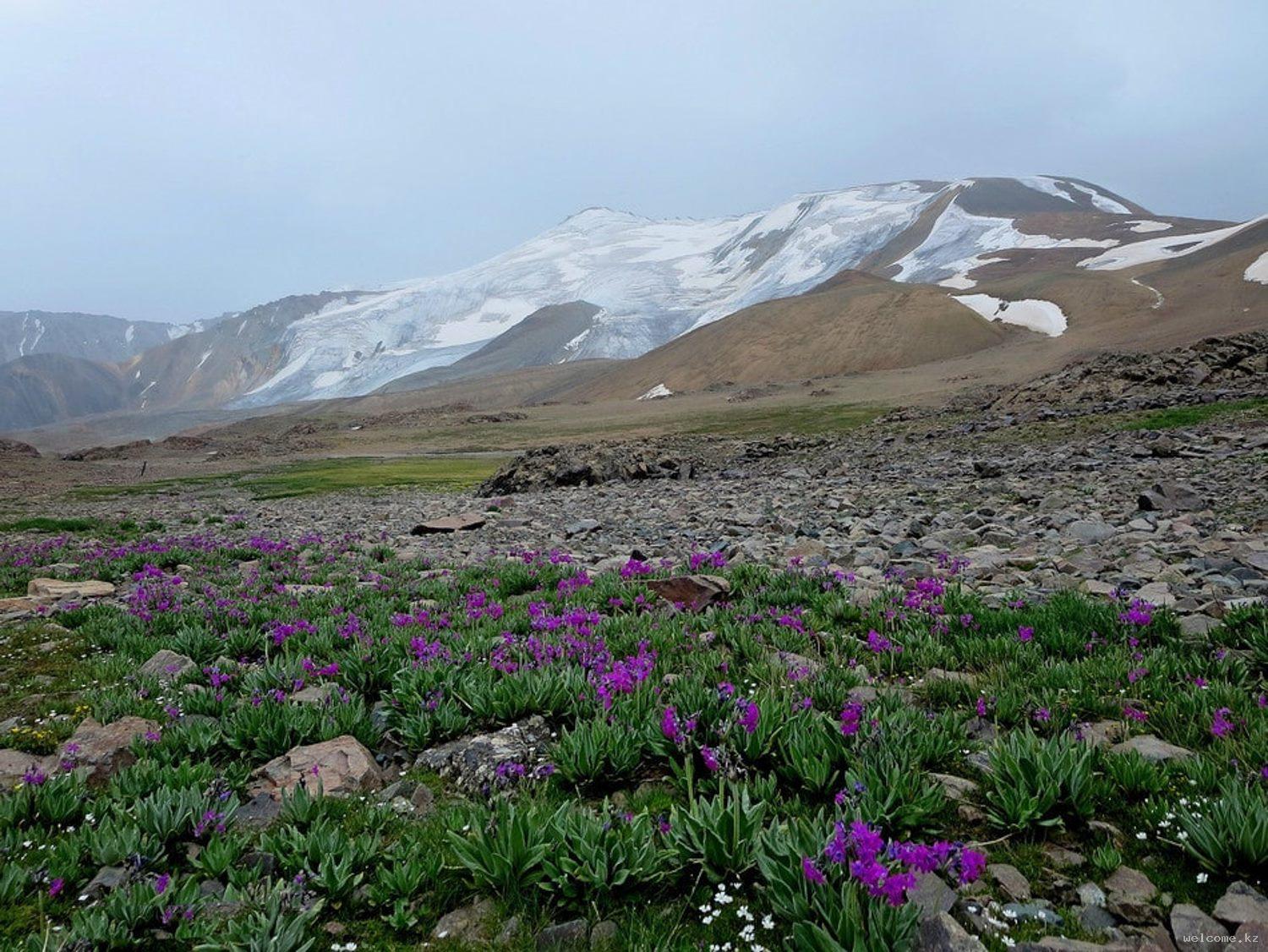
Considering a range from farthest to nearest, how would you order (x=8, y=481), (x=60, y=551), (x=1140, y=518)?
(x=8, y=481) → (x=60, y=551) → (x=1140, y=518)

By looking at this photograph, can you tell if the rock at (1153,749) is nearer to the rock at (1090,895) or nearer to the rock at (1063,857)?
the rock at (1063,857)

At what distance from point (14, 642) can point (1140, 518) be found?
1489 centimetres

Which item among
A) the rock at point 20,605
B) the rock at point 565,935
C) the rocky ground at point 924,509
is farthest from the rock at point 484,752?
the rock at point 20,605

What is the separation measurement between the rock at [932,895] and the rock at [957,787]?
27.8 inches

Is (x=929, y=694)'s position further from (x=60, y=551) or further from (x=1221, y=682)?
(x=60, y=551)

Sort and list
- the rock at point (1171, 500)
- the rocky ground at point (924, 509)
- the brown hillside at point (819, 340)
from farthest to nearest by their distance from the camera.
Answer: the brown hillside at point (819, 340) → the rock at point (1171, 500) → the rocky ground at point (924, 509)

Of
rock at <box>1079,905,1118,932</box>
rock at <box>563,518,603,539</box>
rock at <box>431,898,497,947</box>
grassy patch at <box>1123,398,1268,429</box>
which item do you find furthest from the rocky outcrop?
rock at <box>1079,905,1118,932</box>

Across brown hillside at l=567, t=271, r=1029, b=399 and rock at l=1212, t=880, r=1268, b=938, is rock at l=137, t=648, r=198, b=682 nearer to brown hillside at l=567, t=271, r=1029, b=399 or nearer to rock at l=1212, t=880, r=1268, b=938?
rock at l=1212, t=880, r=1268, b=938

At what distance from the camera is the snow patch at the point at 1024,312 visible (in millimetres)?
128500

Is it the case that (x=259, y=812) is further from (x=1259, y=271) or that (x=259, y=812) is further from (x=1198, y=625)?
(x=1259, y=271)

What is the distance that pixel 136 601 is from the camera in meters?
9.25

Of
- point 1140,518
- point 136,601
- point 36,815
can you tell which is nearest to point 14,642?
point 136,601

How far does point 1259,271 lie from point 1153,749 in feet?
483

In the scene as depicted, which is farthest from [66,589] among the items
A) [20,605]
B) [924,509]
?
[924,509]
